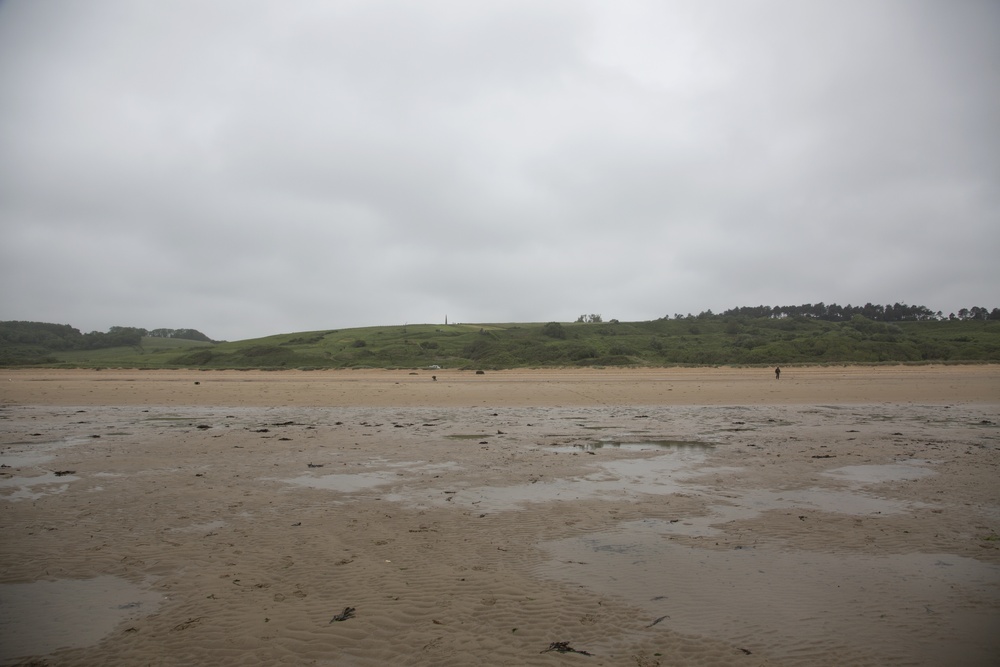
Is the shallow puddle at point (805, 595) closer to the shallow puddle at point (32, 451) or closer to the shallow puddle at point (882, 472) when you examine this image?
the shallow puddle at point (882, 472)

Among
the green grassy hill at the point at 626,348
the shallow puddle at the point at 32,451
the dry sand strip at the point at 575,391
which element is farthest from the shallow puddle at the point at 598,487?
the green grassy hill at the point at 626,348

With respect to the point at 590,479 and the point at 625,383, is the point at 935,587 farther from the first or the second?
the point at 625,383

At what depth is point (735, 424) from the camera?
17.0 m

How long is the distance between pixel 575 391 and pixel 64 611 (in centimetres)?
2539

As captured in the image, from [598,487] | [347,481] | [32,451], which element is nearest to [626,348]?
[598,487]

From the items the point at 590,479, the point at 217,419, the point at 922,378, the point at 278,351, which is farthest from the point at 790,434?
the point at 278,351

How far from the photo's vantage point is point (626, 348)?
53312 millimetres

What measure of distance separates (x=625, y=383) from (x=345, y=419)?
18881 mm

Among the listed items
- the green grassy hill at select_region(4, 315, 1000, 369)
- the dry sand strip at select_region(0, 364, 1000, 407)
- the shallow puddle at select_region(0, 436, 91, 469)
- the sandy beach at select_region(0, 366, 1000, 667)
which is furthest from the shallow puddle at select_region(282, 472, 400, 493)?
the green grassy hill at select_region(4, 315, 1000, 369)

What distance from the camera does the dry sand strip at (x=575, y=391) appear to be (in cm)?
2483

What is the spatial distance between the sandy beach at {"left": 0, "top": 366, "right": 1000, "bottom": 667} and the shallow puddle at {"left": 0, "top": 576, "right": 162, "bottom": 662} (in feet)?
0.08

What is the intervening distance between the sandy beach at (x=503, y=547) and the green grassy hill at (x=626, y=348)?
3396cm

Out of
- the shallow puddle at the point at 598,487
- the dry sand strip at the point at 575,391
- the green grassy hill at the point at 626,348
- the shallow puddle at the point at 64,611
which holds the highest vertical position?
the green grassy hill at the point at 626,348

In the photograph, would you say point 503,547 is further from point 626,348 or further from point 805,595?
point 626,348
